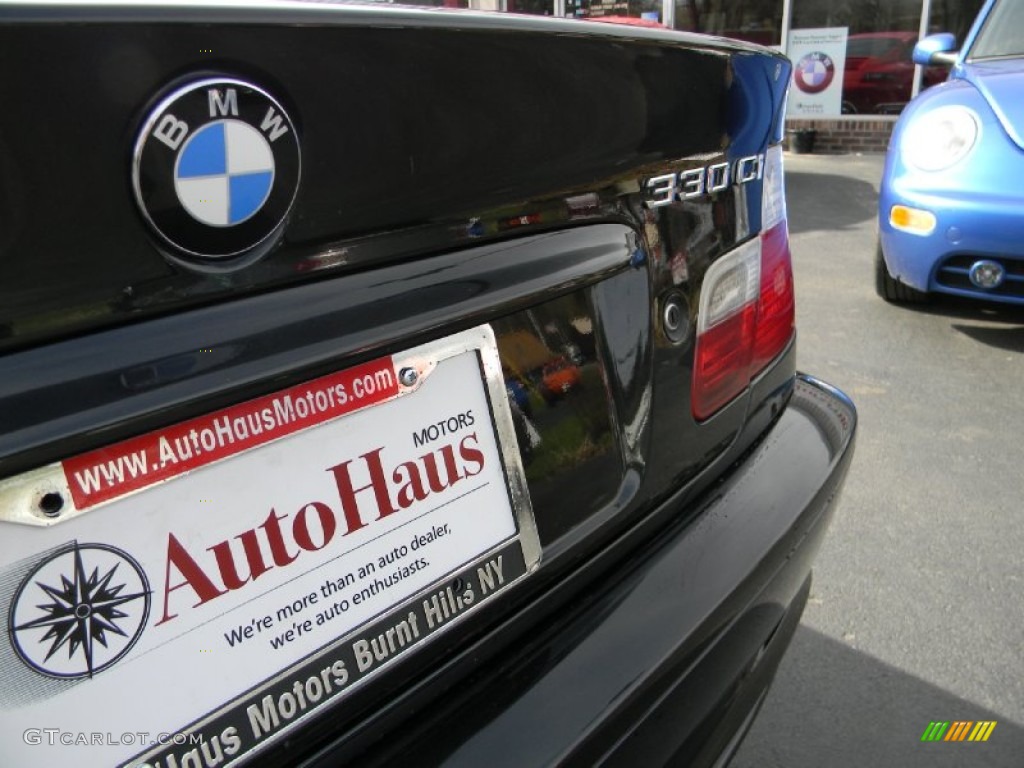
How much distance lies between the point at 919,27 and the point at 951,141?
6812 mm

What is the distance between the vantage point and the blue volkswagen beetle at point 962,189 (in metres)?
3.41

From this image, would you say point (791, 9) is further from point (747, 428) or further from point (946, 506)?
point (747, 428)

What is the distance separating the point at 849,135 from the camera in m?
9.87

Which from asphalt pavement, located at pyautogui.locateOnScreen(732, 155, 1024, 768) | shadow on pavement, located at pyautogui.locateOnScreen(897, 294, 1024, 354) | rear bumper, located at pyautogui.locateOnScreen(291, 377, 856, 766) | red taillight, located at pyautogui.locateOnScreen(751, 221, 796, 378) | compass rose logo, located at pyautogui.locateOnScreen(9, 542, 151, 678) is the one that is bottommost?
shadow on pavement, located at pyautogui.locateOnScreen(897, 294, 1024, 354)

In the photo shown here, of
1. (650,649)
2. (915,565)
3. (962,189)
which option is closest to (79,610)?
(650,649)

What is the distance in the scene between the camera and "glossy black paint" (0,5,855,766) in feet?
2.13

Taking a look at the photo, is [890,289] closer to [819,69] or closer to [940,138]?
[940,138]

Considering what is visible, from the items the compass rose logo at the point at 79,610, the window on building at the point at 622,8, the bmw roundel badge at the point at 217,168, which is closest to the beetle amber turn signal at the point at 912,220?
the bmw roundel badge at the point at 217,168

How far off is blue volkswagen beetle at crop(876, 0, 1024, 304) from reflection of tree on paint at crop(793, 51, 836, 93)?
6214mm

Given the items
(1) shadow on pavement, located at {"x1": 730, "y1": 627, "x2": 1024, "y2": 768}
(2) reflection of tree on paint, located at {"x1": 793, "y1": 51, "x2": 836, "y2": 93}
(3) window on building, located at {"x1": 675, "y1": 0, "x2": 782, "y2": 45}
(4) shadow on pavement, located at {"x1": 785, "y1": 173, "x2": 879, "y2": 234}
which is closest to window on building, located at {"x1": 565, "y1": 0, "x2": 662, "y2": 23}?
(3) window on building, located at {"x1": 675, "y1": 0, "x2": 782, "y2": 45}

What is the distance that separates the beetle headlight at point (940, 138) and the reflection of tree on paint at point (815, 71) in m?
6.67

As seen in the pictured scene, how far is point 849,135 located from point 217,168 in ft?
34.4

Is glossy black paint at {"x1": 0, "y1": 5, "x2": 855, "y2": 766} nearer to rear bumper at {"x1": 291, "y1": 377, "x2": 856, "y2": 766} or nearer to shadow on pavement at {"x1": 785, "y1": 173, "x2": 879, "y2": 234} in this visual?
rear bumper at {"x1": 291, "y1": 377, "x2": 856, "y2": 766}

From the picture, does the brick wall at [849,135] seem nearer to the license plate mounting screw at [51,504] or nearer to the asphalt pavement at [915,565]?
the asphalt pavement at [915,565]
